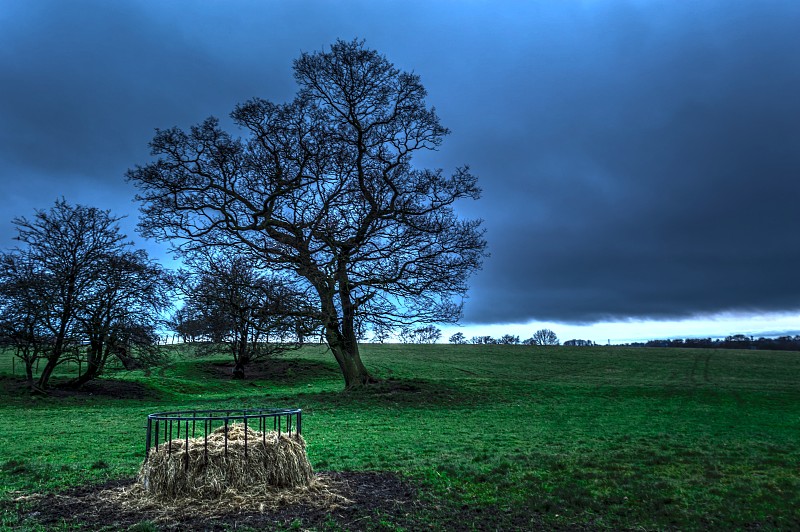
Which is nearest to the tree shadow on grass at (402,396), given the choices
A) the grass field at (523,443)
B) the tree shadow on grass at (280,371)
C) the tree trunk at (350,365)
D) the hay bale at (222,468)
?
the grass field at (523,443)

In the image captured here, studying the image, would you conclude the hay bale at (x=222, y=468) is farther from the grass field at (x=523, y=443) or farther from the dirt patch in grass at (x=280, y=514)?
the grass field at (x=523, y=443)

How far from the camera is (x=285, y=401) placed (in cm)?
2420

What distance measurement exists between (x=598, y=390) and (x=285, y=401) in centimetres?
1775

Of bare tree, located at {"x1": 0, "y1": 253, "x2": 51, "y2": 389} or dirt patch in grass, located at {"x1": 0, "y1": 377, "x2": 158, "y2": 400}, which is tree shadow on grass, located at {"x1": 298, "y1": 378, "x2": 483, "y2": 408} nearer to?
dirt patch in grass, located at {"x1": 0, "y1": 377, "x2": 158, "y2": 400}

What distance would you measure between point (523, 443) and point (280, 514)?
8.88 meters

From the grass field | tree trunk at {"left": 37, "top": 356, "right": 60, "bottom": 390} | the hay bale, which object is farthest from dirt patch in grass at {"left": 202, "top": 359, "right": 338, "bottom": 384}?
the hay bale

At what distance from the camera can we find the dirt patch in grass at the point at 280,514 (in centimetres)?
687

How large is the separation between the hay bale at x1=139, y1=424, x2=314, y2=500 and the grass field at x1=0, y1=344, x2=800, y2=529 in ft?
5.67

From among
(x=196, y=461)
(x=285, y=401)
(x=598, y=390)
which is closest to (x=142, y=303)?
(x=285, y=401)

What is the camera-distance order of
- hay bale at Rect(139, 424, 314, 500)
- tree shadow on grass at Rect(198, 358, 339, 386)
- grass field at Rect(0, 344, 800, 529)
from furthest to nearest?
1. tree shadow on grass at Rect(198, 358, 339, 386)
2. grass field at Rect(0, 344, 800, 529)
3. hay bale at Rect(139, 424, 314, 500)

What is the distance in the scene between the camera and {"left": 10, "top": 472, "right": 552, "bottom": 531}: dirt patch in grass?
22.5 ft

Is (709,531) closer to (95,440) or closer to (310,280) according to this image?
(95,440)

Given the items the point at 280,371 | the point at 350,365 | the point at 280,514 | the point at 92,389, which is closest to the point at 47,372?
the point at 92,389

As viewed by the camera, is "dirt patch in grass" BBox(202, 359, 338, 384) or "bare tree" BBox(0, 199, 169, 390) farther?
"dirt patch in grass" BBox(202, 359, 338, 384)
